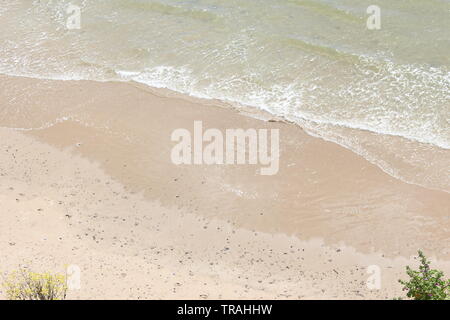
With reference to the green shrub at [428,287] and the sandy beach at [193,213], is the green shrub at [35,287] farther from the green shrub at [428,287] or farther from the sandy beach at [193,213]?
the green shrub at [428,287]

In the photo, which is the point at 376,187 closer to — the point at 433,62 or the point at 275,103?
the point at 275,103

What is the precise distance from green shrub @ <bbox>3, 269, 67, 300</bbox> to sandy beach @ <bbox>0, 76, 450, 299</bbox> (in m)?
0.36

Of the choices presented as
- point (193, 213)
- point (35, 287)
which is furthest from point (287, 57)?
point (35, 287)

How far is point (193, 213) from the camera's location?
11398 mm

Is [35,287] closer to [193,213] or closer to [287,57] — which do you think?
[193,213]

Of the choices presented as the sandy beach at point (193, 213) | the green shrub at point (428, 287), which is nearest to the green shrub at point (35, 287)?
the sandy beach at point (193, 213)

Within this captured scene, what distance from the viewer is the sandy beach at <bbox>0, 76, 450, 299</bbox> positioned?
9656 millimetres

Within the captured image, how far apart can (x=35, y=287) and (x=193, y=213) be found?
380 centimetres

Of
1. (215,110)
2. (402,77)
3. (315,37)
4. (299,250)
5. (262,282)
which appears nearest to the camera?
(262,282)

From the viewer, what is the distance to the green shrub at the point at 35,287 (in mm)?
8297

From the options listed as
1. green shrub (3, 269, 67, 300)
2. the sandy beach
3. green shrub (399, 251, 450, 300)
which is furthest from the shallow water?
green shrub (3, 269, 67, 300)

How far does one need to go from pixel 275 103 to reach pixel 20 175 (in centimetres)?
662
